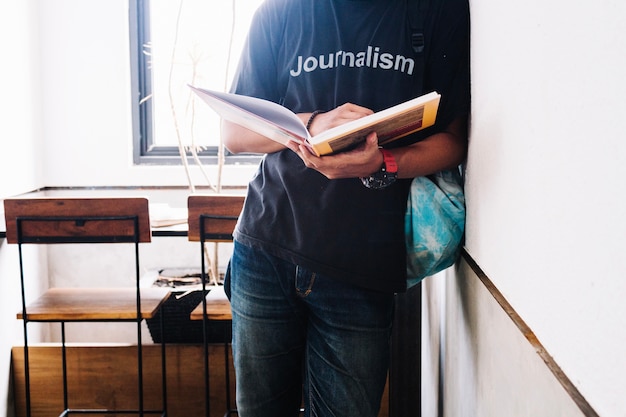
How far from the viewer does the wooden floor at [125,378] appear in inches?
87.2

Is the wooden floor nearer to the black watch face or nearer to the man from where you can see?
the man

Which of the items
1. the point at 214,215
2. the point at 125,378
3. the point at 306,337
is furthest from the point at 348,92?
the point at 125,378

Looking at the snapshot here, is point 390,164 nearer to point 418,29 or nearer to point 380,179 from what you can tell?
point 380,179

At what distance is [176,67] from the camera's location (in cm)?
302

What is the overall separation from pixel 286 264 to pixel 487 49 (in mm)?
476

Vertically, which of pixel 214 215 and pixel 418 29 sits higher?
pixel 418 29

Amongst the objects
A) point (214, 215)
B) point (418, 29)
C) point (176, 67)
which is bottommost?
point (214, 215)

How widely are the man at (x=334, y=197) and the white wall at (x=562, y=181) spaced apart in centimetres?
16

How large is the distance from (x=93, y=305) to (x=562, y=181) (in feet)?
5.83

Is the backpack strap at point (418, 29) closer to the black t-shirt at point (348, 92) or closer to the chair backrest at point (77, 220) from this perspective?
the black t-shirt at point (348, 92)

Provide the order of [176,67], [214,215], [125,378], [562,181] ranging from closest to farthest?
[562,181] → [214,215] → [125,378] → [176,67]

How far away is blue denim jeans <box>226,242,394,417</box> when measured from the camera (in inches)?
40.7

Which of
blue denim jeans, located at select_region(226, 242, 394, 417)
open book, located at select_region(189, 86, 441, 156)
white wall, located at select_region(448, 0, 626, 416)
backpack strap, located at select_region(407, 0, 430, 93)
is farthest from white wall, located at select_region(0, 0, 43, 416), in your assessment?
white wall, located at select_region(448, 0, 626, 416)

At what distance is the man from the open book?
0.21 feet
